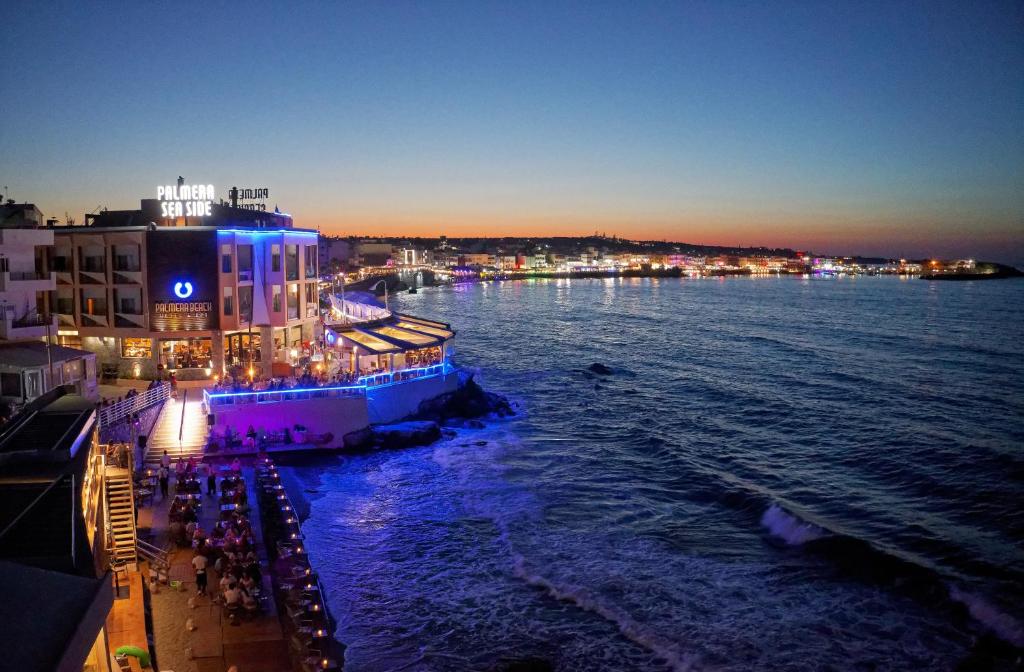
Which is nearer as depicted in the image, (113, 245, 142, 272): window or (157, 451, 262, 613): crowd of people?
(157, 451, 262, 613): crowd of people

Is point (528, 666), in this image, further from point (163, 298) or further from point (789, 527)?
point (163, 298)

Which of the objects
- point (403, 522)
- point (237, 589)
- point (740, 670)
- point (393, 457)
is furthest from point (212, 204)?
point (740, 670)

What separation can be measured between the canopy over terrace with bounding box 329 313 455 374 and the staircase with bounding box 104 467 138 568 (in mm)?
17194

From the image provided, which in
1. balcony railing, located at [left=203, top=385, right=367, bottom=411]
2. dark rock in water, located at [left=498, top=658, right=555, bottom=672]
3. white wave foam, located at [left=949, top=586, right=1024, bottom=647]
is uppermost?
balcony railing, located at [left=203, top=385, right=367, bottom=411]

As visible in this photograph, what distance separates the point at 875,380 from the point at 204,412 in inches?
1778

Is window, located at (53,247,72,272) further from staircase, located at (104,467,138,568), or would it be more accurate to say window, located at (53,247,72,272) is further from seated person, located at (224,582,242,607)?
seated person, located at (224,582,242,607)

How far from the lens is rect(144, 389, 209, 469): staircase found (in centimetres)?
2630

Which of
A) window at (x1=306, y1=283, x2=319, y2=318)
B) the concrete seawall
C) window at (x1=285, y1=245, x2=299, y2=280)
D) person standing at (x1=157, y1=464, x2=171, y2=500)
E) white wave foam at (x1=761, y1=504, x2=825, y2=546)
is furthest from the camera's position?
window at (x1=306, y1=283, x2=319, y2=318)

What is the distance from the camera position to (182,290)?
121ft

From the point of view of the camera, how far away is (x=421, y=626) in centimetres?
1730

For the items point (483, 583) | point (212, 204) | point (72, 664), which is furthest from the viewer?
point (212, 204)

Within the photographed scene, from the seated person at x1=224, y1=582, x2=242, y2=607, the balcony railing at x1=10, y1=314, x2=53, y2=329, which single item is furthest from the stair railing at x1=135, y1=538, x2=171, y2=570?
the balcony railing at x1=10, y1=314, x2=53, y2=329

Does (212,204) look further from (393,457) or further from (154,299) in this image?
(393,457)

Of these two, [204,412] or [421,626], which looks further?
[204,412]
